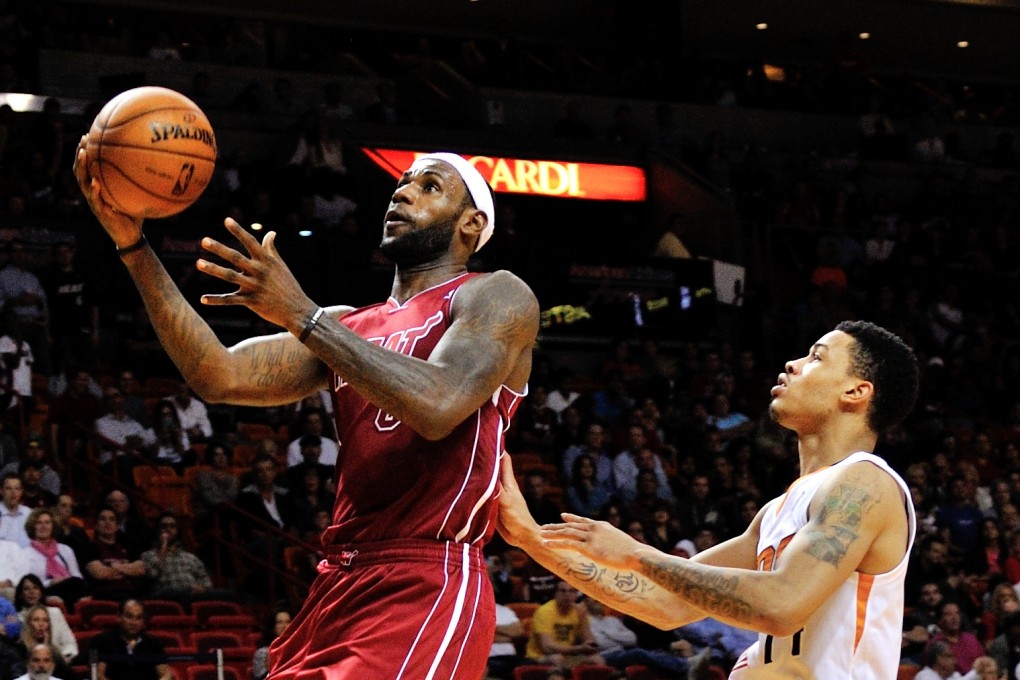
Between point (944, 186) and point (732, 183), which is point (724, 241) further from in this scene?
point (944, 186)

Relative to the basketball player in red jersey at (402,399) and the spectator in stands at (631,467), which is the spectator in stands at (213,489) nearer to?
the spectator in stands at (631,467)

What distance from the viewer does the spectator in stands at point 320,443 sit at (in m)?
13.3

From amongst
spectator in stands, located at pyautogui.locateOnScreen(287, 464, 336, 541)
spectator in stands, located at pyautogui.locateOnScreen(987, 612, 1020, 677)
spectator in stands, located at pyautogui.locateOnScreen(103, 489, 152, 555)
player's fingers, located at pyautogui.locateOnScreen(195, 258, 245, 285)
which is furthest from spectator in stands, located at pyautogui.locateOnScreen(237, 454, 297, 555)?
player's fingers, located at pyautogui.locateOnScreen(195, 258, 245, 285)

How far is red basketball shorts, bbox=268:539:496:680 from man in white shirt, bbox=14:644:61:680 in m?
5.43

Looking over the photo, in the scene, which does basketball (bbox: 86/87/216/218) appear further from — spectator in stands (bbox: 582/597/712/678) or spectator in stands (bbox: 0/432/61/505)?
spectator in stands (bbox: 0/432/61/505)

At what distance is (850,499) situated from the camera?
4.18 m

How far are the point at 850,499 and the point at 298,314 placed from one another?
1.54 metres

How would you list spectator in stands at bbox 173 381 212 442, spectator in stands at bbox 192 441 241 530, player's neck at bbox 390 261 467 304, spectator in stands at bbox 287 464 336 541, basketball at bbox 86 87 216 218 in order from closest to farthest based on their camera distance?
basketball at bbox 86 87 216 218 → player's neck at bbox 390 261 467 304 → spectator in stands at bbox 192 441 241 530 → spectator in stands at bbox 287 464 336 541 → spectator in stands at bbox 173 381 212 442

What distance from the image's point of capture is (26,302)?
14.5 m

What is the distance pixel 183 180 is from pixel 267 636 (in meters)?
6.65

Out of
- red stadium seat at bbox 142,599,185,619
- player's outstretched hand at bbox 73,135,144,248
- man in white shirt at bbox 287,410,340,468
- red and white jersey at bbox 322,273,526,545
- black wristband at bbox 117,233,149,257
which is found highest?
player's outstretched hand at bbox 73,135,144,248

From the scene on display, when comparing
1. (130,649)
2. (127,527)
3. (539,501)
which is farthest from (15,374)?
(539,501)

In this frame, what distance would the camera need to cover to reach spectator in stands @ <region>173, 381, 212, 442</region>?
13.9 m

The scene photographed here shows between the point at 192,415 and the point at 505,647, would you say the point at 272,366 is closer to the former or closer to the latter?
the point at 505,647
